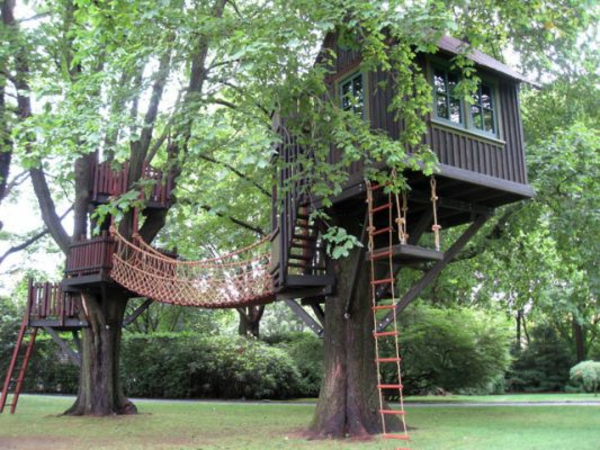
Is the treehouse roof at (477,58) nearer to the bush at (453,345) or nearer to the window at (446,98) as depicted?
the window at (446,98)

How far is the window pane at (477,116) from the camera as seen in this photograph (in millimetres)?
9500

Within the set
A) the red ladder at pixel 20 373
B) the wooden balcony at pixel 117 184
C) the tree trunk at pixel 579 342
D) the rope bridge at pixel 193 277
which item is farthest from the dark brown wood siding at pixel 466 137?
the tree trunk at pixel 579 342

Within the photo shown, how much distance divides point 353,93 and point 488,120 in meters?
2.20

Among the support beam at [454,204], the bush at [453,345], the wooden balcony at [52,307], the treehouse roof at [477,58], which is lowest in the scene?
the bush at [453,345]

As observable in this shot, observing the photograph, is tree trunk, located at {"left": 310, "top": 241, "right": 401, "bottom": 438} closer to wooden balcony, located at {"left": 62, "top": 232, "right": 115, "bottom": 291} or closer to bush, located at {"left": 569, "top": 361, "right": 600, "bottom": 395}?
wooden balcony, located at {"left": 62, "top": 232, "right": 115, "bottom": 291}

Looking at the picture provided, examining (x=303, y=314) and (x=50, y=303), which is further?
(x=50, y=303)

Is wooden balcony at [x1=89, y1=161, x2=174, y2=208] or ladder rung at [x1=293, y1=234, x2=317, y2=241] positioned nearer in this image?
ladder rung at [x1=293, y1=234, x2=317, y2=241]

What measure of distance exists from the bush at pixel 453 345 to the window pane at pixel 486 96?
7.93m

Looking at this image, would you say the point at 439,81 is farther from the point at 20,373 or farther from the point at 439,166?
the point at 20,373

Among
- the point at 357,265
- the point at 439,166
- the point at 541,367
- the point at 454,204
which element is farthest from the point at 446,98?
the point at 541,367

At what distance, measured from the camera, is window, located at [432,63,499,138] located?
29.9 feet

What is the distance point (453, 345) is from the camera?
16.6 metres

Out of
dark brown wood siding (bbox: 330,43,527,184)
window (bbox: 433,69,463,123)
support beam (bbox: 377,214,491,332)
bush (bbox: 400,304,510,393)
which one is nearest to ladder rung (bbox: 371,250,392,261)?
support beam (bbox: 377,214,491,332)

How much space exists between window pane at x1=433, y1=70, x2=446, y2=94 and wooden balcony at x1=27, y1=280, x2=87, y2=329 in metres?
8.88
